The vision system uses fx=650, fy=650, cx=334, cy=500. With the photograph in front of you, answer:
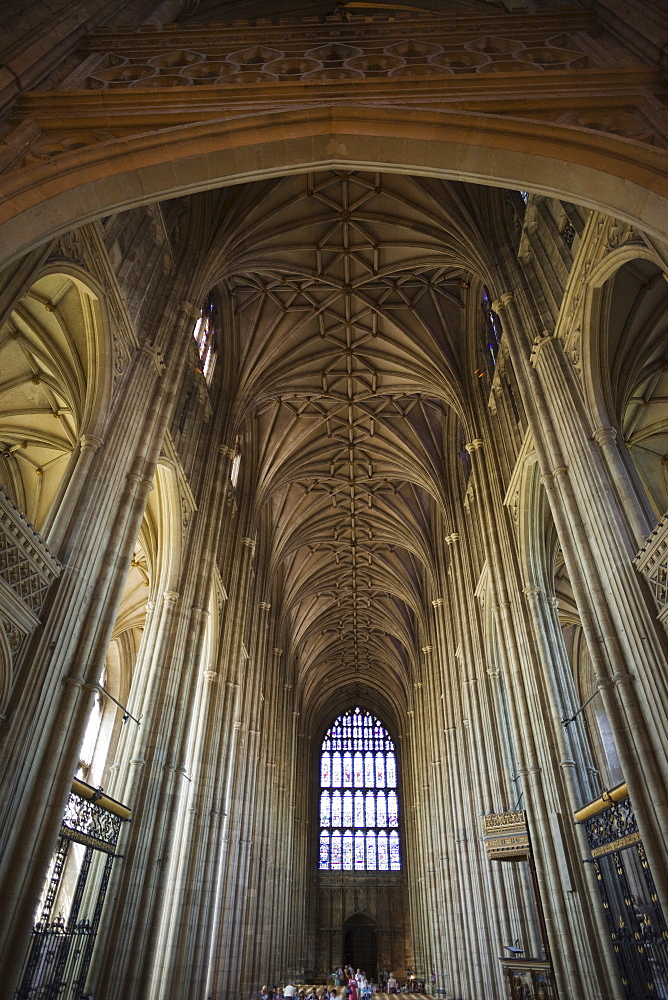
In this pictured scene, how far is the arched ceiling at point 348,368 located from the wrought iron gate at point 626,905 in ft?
38.1

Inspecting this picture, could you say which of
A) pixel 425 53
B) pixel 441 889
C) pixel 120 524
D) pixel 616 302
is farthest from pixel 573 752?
pixel 441 889

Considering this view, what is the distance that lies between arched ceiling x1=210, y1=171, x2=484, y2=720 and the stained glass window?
603 inches

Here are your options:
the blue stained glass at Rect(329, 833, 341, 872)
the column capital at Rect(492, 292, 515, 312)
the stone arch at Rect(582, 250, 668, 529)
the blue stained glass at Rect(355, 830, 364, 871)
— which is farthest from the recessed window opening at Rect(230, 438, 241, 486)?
the blue stained glass at Rect(355, 830, 364, 871)

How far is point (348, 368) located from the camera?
22938 millimetres

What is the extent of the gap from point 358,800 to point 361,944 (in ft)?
27.7

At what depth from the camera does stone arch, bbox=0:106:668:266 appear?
22.9 feet

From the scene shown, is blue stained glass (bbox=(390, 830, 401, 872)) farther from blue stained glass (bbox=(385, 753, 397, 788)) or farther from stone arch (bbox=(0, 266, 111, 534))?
stone arch (bbox=(0, 266, 111, 534))

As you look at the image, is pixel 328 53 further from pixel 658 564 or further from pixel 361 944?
pixel 361 944

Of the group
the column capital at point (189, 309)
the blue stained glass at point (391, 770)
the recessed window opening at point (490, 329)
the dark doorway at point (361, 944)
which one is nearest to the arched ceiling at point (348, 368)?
the recessed window opening at point (490, 329)

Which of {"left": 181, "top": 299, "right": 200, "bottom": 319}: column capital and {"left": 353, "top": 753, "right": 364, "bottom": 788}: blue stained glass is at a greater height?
{"left": 353, "top": 753, "right": 364, "bottom": 788}: blue stained glass

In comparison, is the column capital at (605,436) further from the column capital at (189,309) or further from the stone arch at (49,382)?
the column capital at (189,309)

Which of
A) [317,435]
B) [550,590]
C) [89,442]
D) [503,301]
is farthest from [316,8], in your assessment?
[550,590]

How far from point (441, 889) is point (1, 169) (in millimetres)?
26528

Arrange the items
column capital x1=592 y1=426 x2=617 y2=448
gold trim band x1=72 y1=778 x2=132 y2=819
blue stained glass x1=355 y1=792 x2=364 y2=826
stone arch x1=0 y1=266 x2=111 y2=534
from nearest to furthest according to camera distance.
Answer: gold trim band x1=72 y1=778 x2=132 y2=819, column capital x1=592 y1=426 x2=617 y2=448, stone arch x1=0 y1=266 x2=111 y2=534, blue stained glass x1=355 y1=792 x2=364 y2=826
